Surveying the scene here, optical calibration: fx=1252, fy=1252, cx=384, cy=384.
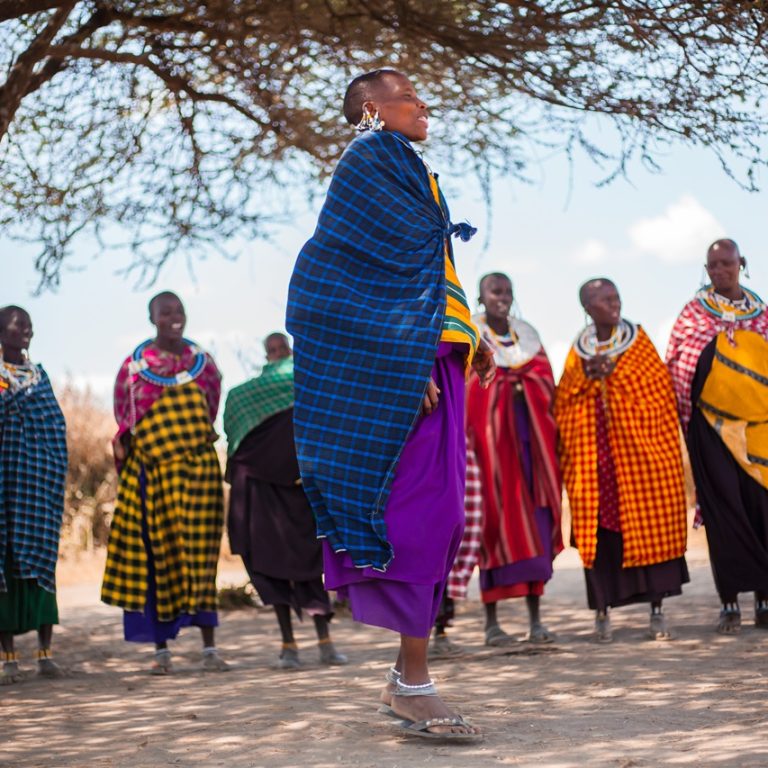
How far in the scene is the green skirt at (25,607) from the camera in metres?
7.90

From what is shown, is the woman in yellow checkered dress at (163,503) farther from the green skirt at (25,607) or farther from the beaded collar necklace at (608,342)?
the beaded collar necklace at (608,342)

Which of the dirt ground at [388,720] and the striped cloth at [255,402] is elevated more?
the striped cloth at [255,402]

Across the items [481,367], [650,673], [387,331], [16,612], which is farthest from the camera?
[16,612]

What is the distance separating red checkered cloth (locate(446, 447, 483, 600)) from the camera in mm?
7703

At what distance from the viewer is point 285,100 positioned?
30.3 feet

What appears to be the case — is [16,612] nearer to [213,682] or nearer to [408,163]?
[213,682]

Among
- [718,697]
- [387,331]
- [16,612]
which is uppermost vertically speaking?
[387,331]

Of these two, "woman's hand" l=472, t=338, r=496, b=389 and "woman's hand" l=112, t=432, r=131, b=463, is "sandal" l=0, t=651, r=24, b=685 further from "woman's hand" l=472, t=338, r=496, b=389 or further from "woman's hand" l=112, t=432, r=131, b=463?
"woman's hand" l=472, t=338, r=496, b=389

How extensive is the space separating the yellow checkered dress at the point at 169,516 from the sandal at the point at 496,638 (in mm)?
1795

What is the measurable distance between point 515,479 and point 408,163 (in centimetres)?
362

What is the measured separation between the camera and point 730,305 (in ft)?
27.3

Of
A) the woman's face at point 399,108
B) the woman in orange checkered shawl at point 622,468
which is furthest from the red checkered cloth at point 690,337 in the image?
the woman's face at point 399,108

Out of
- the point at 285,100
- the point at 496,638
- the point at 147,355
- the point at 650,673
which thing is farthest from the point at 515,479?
the point at 285,100

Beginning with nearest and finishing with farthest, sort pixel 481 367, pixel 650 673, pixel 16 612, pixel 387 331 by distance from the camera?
1. pixel 387 331
2. pixel 481 367
3. pixel 650 673
4. pixel 16 612
